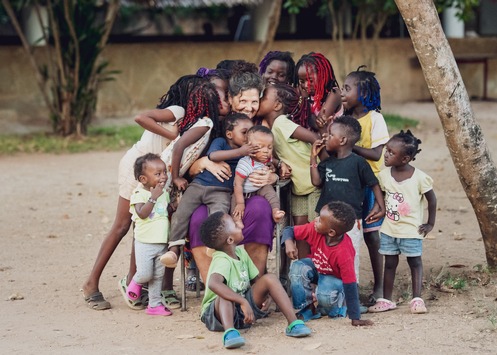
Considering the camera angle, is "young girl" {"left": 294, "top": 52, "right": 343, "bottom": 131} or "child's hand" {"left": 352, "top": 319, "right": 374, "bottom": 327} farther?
"young girl" {"left": 294, "top": 52, "right": 343, "bottom": 131}

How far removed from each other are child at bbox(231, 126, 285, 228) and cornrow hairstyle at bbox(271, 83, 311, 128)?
0.36m

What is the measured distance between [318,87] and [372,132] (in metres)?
0.46

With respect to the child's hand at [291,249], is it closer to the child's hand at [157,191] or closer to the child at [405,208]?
the child at [405,208]

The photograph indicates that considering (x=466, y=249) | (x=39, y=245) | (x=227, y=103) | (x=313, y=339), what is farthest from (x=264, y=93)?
(x=39, y=245)

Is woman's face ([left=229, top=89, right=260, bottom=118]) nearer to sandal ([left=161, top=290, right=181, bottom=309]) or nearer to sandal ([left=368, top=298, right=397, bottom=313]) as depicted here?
sandal ([left=161, top=290, right=181, bottom=309])

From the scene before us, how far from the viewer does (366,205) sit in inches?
216

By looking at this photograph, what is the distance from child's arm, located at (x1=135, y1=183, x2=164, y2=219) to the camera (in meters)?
5.23

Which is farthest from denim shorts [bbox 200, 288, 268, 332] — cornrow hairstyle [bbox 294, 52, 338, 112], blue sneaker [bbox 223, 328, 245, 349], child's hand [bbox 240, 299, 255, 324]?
cornrow hairstyle [bbox 294, 52, 338, 112]

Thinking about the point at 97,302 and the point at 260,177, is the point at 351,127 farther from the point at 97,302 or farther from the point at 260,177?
the point at 97,302

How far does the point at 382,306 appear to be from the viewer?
527cm

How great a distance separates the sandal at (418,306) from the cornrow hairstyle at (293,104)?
1.26 meters

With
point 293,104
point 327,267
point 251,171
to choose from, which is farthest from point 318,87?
point 327,267

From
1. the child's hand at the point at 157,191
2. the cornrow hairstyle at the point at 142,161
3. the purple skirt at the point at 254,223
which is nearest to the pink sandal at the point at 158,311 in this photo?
the purple skirt at the point at 254,223

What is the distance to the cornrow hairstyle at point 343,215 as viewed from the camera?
4.93 meters
